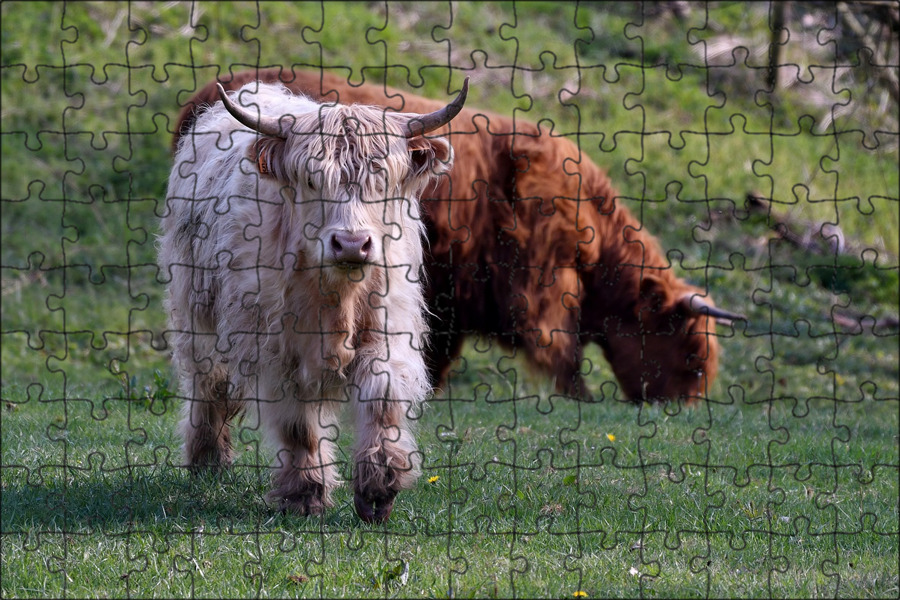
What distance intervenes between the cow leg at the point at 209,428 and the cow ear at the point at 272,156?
4.65 feet

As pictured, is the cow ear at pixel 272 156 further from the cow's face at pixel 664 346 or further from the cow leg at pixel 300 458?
the cow's face at pixel 664 346

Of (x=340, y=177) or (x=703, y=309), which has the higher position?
(x=340, y=177)

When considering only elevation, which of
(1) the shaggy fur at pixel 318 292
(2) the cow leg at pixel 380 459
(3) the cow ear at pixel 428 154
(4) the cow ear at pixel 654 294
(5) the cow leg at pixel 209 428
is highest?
(3) the cow ear at pixel 428 154

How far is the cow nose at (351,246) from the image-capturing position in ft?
14.9

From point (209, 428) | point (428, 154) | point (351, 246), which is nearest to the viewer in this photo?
point (351, 246)

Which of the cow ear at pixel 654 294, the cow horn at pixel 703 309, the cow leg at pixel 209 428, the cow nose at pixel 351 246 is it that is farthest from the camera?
the cow ear at pixel 654 294

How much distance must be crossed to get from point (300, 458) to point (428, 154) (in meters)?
1.65

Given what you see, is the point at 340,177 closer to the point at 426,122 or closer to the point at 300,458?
the point at 426,122

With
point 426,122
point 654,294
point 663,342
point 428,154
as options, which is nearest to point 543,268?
point 654,294

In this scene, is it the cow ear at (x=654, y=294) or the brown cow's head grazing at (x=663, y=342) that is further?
the cow ear at (x=654, y=294)

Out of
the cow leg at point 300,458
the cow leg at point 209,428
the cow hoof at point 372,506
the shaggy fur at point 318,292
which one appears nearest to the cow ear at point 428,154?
the shaggy fur at point 318,292

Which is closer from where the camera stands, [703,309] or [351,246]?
[351,246]

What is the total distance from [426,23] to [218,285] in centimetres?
1309

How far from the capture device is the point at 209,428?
6.00m
